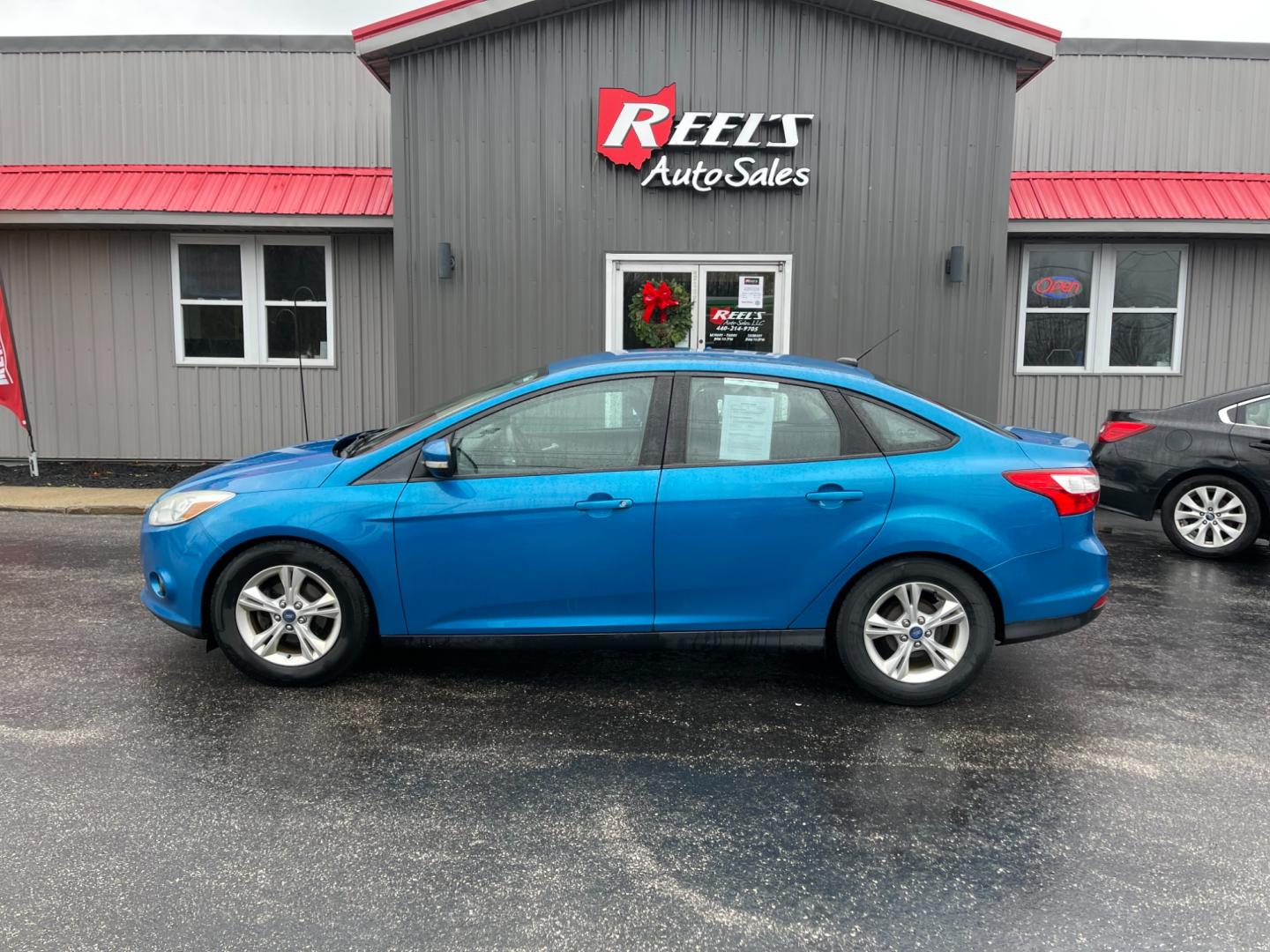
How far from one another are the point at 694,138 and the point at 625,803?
25.5ft

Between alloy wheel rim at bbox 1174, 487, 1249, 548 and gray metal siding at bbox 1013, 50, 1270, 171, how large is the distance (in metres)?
6.18

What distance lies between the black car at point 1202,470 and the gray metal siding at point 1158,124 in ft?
18.7

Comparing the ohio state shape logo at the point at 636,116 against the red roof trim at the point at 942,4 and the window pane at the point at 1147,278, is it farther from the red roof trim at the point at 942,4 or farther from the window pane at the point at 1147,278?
the window pane at the point at 1147,278

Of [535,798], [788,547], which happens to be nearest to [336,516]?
[535,798]

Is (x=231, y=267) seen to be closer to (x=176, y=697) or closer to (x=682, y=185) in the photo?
(x=682, y=185)

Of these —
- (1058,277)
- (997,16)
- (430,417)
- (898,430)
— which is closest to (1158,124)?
(1058,277)

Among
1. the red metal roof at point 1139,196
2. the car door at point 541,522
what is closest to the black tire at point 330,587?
the car door at point 541,522

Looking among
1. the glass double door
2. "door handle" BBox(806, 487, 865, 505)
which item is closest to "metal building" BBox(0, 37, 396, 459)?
the glass double door

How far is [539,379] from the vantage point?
464 cm

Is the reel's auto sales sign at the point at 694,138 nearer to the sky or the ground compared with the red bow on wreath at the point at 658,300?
nearer to the sky

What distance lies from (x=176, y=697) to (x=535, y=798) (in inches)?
78.6

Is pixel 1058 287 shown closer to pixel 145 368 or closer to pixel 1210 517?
pixel 1210 517

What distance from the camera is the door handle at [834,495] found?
4.36 meters

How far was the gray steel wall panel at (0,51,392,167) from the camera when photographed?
40.2 ft
